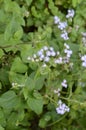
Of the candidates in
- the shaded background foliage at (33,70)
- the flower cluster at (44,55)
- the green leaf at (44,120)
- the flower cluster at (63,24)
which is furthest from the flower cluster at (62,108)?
the flower cluster at (63,24)

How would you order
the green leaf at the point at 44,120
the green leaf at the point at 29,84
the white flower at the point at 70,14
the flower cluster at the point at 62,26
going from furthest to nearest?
1. the white flower at the point at 70,14
2. the flower cluster at the point at 62,26
3. the green leaf at the point at 44,120
4. the green leaf at the point at 29,84

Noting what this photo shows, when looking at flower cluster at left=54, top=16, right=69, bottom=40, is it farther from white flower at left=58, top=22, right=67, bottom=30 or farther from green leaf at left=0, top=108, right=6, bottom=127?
green leaf at left=0, top=108, right=6, bottom=127

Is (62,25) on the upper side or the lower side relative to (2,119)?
upper

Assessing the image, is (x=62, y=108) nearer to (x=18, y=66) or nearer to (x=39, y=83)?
(x=39, y=83)

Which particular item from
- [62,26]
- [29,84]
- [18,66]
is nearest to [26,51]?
[18,66]

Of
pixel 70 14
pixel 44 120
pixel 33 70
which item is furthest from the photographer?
pixel 70 14

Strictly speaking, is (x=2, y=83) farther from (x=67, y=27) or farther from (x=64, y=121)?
(x=67, y=27)

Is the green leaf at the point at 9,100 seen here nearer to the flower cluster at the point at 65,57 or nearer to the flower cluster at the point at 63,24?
the flower cluster at the point at 65,57

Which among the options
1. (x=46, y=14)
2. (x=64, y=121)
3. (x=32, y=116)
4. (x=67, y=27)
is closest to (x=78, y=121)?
(x=64, y=121)
